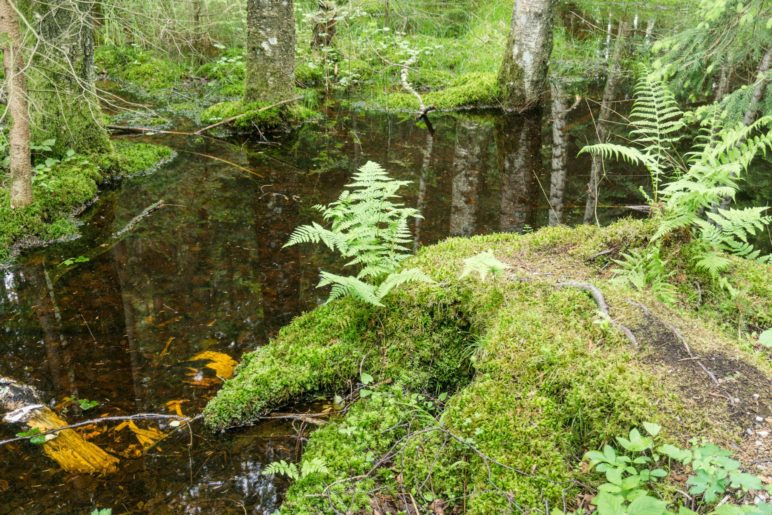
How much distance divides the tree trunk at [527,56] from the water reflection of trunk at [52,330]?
928 cm

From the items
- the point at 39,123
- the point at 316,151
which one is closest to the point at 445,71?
the point at 316,151

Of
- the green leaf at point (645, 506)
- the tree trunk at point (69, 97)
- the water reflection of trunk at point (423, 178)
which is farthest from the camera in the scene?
the tree trunk at point (69, 97)

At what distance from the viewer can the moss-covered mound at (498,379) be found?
2.78 metres

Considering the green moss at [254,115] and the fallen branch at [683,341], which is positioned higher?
the green moss at [254,115]

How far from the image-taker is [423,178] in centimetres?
822

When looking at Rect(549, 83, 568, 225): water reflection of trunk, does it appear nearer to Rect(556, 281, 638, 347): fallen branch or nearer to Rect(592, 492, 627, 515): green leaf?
Rect(556, 281, 638, 347): fallen branch

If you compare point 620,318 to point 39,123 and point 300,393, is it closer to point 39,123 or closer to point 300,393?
point 300,393

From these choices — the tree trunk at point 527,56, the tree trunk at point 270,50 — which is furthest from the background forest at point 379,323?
the tree trunk at point 527,56

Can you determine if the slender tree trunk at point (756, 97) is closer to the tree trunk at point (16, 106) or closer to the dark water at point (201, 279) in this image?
the dark water at point (201, 279)

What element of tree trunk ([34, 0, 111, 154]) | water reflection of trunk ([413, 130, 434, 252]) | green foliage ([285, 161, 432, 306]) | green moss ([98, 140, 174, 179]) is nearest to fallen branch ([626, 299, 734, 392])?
green foliage ([285, 161, 432, 306])

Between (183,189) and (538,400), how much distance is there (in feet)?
20.3

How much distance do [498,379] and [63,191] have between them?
6.06 meters

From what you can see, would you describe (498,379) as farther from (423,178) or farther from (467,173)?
(467,173)

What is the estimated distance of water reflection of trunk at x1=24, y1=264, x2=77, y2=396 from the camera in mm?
4152
